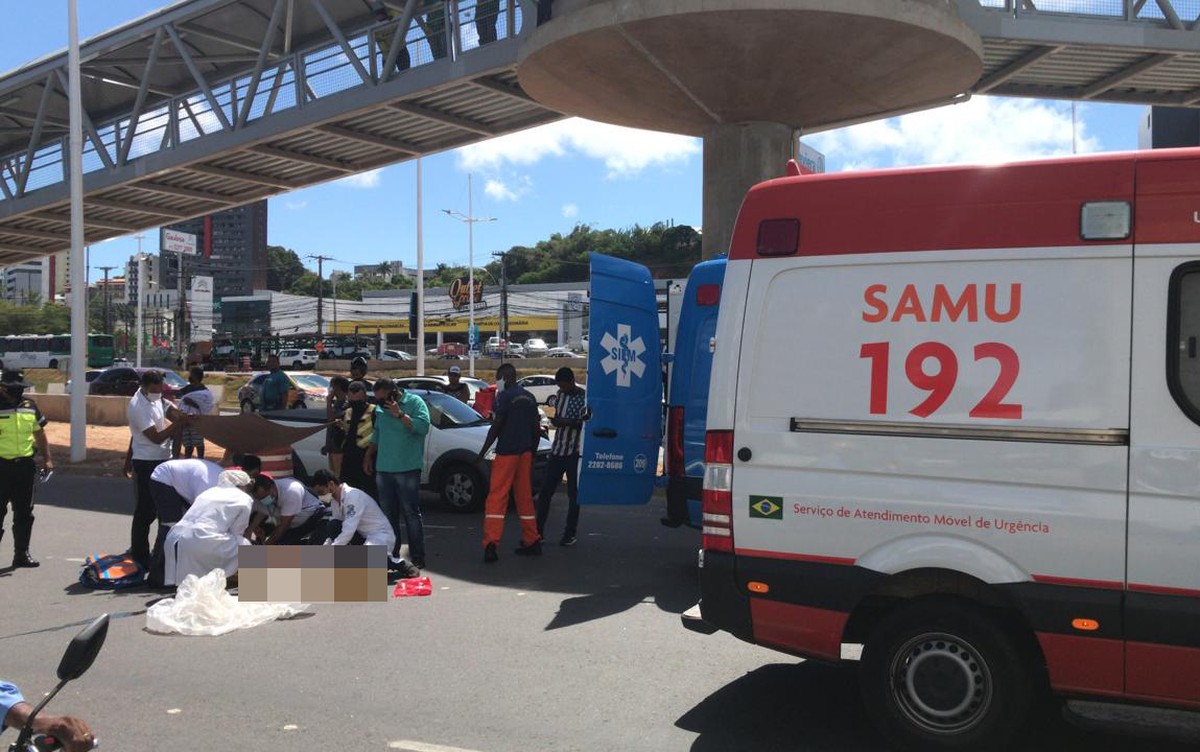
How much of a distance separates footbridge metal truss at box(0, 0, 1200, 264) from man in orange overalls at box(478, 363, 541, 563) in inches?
323

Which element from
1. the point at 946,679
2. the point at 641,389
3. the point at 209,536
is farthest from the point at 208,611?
the point at 946,679

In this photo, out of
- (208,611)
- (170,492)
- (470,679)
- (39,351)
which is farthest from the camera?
(39,351)

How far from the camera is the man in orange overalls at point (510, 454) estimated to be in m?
9.12

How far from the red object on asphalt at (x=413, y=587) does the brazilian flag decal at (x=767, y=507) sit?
3945 millimetres

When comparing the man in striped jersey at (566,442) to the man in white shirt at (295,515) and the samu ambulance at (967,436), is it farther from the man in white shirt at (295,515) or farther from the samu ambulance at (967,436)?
the samu ambulance at (967,436)

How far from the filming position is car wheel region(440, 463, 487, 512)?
12.2 metres

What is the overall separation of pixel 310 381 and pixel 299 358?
141ft

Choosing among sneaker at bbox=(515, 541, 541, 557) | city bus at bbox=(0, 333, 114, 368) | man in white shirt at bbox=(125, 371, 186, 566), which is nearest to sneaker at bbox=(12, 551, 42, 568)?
man in white shirt at bbox=(125, 371, 186, 566)

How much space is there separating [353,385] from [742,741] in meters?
6.15

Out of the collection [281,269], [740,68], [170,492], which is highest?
[281,269]

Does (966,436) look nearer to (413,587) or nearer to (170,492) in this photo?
(413,587)

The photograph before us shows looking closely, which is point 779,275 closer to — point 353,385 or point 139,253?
point 353,385

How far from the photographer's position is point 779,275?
4.84 metres

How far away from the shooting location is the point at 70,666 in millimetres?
2639
